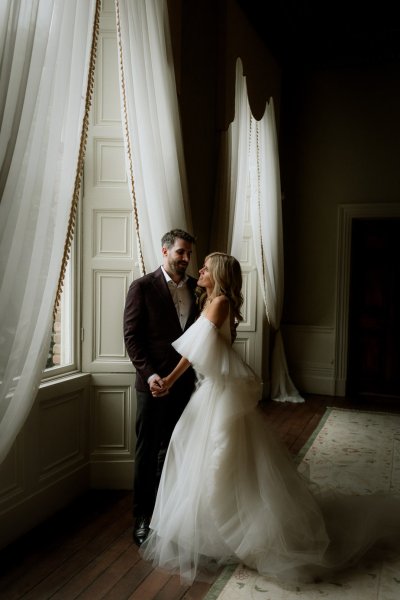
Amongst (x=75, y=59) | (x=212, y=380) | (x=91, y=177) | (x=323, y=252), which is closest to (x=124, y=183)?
(x=91, y=177)

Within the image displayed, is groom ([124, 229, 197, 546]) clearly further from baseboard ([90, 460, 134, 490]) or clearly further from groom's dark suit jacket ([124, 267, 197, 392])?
baseboard ([90, 460, 134, 490])

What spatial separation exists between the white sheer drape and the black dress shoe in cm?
136

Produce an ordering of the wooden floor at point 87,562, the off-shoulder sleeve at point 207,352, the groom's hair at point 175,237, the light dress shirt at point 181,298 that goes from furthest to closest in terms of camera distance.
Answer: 1. the light dress shirt at point 181,298
2. the groom's hair at point 175,237
3. the off-shoulder sleeve at point 207,352
4. the wooden floor at point 87,562

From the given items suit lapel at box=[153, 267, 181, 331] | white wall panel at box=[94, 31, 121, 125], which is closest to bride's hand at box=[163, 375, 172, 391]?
suit lapel at box=[153, 267, 181, 331]

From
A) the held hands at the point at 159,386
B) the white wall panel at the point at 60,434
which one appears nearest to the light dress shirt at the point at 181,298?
the held hands at the point at 159,386

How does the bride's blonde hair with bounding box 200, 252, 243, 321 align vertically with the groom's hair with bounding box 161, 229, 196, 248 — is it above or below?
below

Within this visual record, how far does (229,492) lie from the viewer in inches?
95.4

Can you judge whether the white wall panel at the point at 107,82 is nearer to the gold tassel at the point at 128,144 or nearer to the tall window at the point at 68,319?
the gold tassel at the point at 128,144

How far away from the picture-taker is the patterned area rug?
227cm

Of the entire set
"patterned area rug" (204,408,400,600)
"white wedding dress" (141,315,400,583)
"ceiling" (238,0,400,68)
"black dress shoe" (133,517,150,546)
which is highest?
"ceiling" (238,0,400,68)

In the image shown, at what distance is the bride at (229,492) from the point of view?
2363 millimetres

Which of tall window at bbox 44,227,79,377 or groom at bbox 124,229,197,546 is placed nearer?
groom at bbox 124,229,197,546

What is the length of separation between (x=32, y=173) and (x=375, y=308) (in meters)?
5.16

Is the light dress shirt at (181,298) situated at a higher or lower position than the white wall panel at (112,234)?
lower
